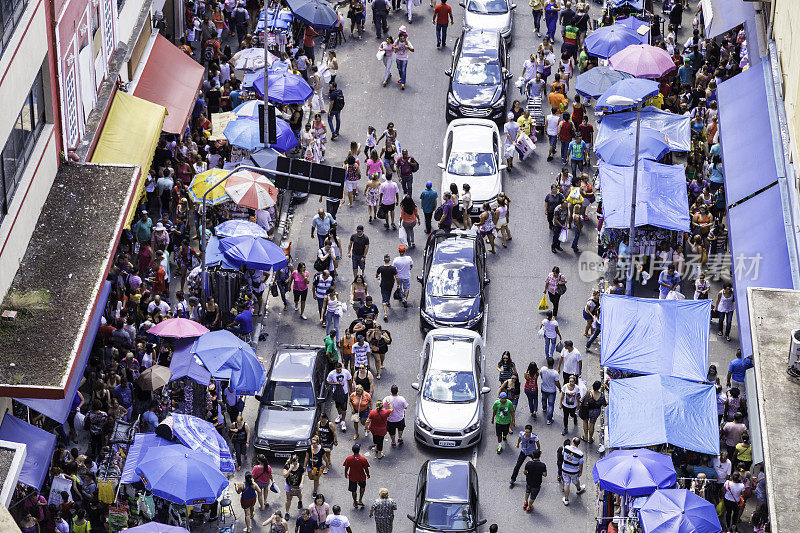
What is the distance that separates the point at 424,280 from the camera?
35750 mm

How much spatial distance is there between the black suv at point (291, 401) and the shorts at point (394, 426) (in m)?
1.46

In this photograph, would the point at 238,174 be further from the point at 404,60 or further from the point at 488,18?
the point at 488,18

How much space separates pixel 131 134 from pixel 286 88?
605 centimetres

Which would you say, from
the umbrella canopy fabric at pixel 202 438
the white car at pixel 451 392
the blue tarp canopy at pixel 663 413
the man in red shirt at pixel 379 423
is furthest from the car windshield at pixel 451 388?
the umbrella canopy fabric at pixel 202 438

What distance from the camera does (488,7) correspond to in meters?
48.3

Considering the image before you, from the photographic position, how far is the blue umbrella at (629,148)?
38.9m

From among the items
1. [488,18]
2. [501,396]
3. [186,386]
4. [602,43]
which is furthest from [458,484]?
[488,18]

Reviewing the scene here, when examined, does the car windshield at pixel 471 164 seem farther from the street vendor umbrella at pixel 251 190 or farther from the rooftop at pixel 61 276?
the rooftop at pixel 61 276

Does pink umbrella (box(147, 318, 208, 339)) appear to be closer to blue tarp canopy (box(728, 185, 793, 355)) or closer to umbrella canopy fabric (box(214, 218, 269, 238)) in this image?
umbrella canopy fabric (box(214, 218, 269, 238))

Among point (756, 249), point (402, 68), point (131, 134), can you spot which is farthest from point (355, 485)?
point (402, 68)

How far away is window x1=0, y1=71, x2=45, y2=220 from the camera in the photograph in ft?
93.6

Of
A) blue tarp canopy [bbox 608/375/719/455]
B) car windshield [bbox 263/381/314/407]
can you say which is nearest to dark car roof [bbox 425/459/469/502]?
blue tarp canopy [bbox 608/375/719/455]

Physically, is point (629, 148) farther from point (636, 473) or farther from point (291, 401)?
point (636, 473)

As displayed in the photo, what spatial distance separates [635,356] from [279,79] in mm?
14561
